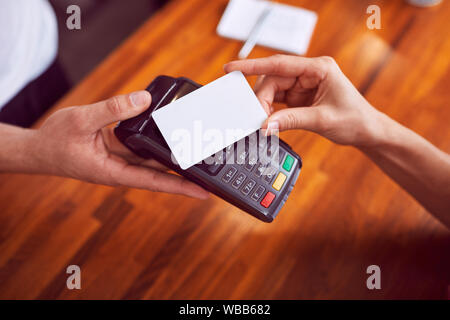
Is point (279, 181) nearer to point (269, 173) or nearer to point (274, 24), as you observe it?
point (269, 173)

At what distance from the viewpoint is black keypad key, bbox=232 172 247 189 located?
1.34ft

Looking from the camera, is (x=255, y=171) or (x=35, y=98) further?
(x=35, y=98)

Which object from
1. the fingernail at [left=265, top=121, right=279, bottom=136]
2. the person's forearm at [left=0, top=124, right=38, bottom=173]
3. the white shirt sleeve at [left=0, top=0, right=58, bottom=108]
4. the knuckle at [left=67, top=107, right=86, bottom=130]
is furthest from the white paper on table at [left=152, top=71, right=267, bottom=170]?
the white shirt sleeve at [left=0, top=0, right=58, bottom=108]

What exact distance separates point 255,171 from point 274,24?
38cm

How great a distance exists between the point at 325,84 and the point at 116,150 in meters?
0.36

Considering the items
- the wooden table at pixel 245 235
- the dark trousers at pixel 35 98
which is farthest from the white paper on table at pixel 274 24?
the dark trousers at pixel 35 98

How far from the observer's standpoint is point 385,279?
48 cm

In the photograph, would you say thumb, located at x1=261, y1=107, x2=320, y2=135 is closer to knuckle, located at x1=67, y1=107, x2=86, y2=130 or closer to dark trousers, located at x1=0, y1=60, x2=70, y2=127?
knuckle, located at x1=67, y1=107, x2=86, y2=130

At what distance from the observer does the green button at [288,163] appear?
17.3 inches

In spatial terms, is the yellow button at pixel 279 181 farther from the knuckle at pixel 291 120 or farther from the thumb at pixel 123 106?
the thumb at pixel 123 106

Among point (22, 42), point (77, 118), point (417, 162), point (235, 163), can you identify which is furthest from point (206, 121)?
point (22, 42)

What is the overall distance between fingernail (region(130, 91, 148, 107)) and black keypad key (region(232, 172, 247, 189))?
16 centimetres

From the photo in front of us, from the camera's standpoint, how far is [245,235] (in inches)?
20.1

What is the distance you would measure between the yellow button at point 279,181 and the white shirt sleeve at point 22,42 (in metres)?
0.54
